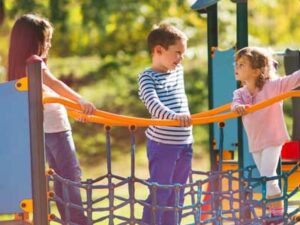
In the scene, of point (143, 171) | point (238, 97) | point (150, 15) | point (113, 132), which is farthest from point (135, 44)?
point (238, 97)

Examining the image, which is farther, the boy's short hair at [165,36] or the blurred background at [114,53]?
the blurred background at [114,53]

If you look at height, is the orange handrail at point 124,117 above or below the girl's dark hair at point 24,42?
below

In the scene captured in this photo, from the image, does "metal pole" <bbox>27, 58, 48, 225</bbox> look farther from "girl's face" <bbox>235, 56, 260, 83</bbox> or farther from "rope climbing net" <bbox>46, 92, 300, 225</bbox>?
"girl's face" <bbox>235, 56, 260, 83</bbox>

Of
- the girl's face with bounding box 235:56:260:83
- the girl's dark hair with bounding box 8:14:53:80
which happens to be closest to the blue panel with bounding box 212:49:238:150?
the girl's face with bounding box 235:56:260:83

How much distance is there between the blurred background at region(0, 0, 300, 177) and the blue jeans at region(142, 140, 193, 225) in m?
6.33

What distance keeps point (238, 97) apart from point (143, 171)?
5.89 m

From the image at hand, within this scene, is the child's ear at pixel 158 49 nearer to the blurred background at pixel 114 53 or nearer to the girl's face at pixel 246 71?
the girl's face at pixel 246 71

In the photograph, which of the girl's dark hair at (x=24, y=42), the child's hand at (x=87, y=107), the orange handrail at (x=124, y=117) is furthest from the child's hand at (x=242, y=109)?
the girl's dark hair at (x=24, y=42)

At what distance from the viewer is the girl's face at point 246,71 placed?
4.84 m

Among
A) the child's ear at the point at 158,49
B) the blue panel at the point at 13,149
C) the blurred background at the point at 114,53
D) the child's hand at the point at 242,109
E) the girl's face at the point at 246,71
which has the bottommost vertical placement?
the blue panel at the point at 13,149

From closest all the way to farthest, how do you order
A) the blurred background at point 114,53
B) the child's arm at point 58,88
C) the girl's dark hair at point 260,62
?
the child's arm at point 58,88 < the girl's dark hair at point 260,62 < the blurred background at point 114,53

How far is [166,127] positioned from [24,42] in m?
0.80

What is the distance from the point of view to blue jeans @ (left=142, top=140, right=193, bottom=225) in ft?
15.4

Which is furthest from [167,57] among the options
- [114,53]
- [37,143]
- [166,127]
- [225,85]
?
[114,53]
